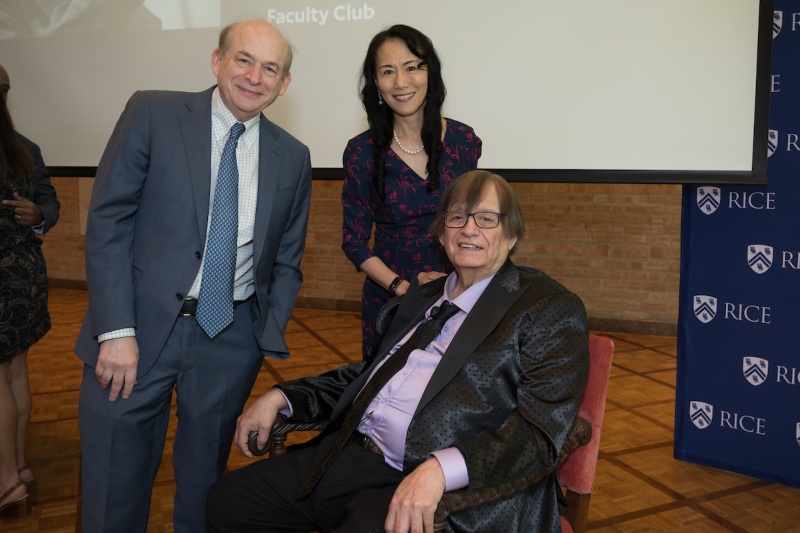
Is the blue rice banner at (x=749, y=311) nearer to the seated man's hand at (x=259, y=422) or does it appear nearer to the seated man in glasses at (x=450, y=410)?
the seated man in glasses at (x=450, y=410)

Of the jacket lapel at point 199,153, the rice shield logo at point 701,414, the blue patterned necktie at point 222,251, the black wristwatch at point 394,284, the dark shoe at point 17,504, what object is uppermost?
the jacket lapel at point 199,153

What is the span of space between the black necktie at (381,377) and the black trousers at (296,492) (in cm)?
2

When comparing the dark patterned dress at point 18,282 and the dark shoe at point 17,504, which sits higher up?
the dark patterned dress at point 18,282

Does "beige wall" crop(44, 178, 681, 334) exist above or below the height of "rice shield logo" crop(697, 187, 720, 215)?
below

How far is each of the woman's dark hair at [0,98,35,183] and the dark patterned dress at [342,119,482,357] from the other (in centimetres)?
131

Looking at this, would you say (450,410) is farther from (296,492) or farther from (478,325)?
(296,492)

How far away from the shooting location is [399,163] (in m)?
2.54

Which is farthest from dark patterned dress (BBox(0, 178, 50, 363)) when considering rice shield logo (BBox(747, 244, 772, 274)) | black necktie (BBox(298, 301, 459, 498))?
rice shield logo (BBox(747, 244, 772, 274))

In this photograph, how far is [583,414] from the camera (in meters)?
1.92

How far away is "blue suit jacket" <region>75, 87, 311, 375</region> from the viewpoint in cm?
186

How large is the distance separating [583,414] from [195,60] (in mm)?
2698

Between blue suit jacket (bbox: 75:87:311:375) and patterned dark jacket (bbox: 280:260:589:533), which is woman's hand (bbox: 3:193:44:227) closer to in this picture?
blue suit jacket (bbox: 75:87:311:375)

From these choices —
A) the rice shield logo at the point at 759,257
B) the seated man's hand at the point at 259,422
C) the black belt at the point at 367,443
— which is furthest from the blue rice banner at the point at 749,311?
the seated man's hand at the point at 259,422

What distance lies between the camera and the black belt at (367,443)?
6.19 feet
